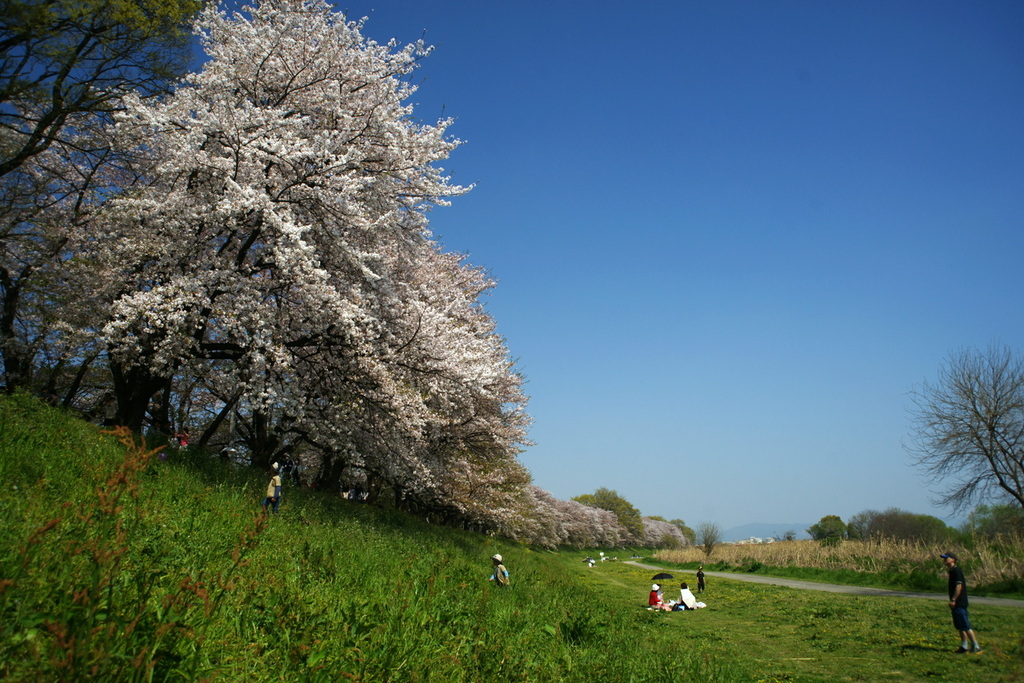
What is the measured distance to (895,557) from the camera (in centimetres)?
2492

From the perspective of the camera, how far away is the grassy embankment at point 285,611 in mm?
3408

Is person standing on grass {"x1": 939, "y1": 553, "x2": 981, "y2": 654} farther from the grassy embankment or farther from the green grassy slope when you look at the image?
the green grassy slope

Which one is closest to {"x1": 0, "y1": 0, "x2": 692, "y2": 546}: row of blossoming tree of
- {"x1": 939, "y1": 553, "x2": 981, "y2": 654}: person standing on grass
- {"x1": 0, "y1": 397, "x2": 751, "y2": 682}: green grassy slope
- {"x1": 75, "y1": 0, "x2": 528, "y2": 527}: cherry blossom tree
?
{"x1": 75, "y1": 0, "x2": 528, "y2": 527}: cherry blossom tree

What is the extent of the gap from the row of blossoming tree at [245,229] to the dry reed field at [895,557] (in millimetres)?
18573

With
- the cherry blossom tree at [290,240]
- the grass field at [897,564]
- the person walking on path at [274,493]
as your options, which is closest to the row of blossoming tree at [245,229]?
the cherry blossom tree at [290,240]

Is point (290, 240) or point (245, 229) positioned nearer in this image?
point (290, 240)

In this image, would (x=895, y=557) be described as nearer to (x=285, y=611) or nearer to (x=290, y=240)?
(x=290, y=240)

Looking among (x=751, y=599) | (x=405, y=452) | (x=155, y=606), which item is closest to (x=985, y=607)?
(x=751, y=599)

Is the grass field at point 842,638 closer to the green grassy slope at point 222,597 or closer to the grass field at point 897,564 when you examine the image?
the green grassy slope at point 222,597

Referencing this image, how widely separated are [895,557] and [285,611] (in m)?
27.7

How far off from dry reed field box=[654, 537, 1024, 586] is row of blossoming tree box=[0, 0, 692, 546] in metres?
18.6

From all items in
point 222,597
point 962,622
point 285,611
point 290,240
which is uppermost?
point 290,240

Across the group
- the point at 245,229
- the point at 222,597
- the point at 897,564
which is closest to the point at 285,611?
the point at 222,597

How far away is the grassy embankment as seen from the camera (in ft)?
11.2
